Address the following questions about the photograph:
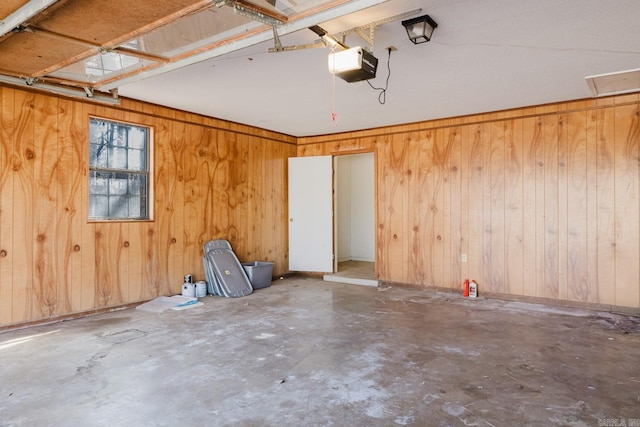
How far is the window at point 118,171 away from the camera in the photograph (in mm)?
4234

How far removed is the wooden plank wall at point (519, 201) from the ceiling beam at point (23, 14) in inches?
185

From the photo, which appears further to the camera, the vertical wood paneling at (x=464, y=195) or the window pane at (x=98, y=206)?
the vertical wood paneling at (x=464, y=195)

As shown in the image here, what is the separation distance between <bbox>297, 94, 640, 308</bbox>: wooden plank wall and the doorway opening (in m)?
2.28

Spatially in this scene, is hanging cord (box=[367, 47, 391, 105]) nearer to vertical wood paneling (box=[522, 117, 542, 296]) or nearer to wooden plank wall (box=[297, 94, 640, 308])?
wooden plank wall (box=[297, 94, 640, 308])

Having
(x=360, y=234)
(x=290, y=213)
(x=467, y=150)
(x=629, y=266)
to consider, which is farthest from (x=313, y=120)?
(x=629, y=266)

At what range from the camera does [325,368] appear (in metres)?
2.73

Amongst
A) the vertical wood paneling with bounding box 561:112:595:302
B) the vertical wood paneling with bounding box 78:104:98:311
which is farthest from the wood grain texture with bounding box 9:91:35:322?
the vertical wood paneling with bounding box 561:112:595:302

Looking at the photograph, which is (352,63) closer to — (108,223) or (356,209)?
(108,223)

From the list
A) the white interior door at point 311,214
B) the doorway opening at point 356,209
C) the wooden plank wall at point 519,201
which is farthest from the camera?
the doorway opening at point 356,209

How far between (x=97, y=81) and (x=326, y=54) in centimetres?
202

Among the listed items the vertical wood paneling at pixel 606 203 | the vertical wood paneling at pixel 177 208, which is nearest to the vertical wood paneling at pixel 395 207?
the vertical wood paneling at pixel 606 203

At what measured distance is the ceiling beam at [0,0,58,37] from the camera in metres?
1.91

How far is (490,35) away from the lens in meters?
2.82

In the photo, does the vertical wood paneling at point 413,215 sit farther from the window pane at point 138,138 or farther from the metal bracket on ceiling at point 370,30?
the window pane at point 138,138
